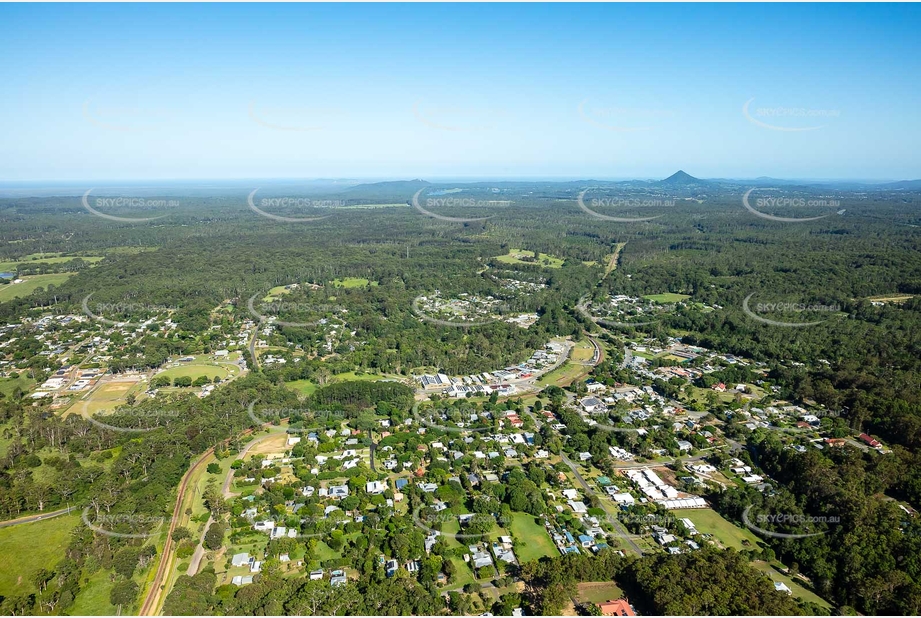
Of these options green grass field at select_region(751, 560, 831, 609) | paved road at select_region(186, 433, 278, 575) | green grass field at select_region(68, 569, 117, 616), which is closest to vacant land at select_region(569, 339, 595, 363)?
green grass field at select_region(751, 560, 831, 609)

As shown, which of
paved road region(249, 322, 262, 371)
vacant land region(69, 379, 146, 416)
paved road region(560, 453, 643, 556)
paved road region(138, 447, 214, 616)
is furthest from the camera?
paved road region(249, 322, 262, 371)

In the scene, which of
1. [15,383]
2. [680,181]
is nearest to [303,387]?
[15,383]

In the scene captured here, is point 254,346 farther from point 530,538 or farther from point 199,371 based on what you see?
point 530,538

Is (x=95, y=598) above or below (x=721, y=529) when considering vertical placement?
above

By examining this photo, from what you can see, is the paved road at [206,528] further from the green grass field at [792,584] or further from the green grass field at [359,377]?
the green grass field at [792,584]

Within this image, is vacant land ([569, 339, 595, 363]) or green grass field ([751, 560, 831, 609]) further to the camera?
vacant land ([569, 339, 595, 363])

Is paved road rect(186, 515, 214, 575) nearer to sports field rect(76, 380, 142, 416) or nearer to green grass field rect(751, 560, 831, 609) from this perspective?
sports field rect(76, 380, 142, 416)

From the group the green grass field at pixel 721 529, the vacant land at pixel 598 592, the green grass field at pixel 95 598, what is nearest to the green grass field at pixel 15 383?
the green grass field at pixel 95 598
